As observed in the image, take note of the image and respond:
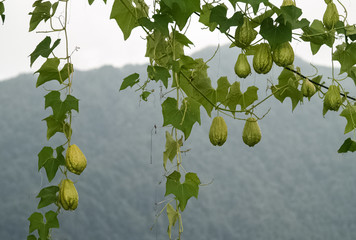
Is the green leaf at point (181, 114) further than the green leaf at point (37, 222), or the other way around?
the green leaf at point (37, 222)

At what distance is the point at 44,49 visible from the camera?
0.75 m

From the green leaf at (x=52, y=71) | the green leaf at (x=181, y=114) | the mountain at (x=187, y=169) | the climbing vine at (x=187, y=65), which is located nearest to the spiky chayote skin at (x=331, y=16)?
the climbing vine at (x=187, y=65)

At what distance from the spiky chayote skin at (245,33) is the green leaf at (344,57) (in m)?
0.24

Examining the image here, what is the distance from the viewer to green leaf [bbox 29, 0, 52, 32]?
79 centimetres

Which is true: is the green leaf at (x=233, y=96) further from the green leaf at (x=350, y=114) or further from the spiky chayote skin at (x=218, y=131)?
the green leaf at (x=350, y=114)

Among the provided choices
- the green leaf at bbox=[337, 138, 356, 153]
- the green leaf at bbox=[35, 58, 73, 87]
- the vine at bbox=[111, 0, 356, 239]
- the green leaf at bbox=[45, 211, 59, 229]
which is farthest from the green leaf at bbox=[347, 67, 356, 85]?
the green leaf at bbox=[45, 211, 59, 229]

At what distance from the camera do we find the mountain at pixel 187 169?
5.49 m

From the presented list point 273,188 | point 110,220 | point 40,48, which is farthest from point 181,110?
point 273,188

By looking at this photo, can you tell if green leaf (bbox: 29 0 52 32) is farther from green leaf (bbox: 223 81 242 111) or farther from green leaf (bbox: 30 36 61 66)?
green leaf (bbox: 223 81 242 111)

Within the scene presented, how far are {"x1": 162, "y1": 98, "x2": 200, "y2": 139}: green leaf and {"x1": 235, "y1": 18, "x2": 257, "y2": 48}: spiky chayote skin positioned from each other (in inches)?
4.2

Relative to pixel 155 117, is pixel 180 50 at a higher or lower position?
lower

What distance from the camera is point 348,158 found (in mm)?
6598

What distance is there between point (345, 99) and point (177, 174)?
39 cm

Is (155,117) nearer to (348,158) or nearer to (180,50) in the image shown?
(348,158)
